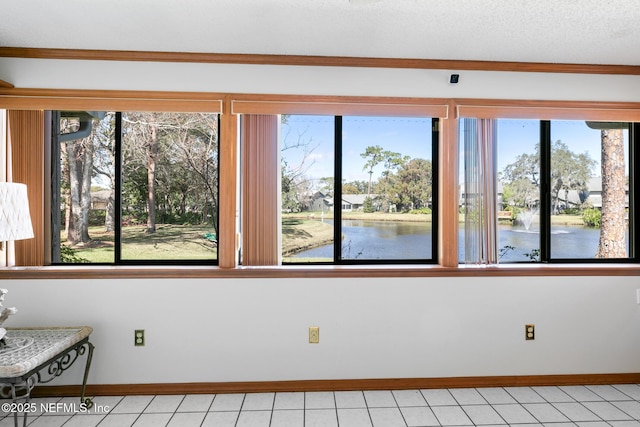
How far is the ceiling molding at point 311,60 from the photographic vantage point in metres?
2.63

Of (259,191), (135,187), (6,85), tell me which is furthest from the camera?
(135,187)

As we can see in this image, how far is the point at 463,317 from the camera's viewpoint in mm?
2746

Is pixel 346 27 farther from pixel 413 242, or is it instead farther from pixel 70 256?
pixel 70 256

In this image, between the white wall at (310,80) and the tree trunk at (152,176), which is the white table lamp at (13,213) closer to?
the tree trunk at (152,176)

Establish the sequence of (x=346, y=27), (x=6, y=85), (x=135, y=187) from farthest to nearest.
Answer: (x=135, y=187) < (x=6, y=85) < (x=346, y=27)

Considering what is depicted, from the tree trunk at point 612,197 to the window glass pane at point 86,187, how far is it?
399cm

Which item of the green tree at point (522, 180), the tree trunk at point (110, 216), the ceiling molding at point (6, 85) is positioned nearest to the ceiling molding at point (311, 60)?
the ceiling molding at point (6, 85)

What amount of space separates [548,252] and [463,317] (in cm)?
99

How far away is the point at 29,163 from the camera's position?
2697 millimetres

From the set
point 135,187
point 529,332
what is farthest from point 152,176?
point 529,332

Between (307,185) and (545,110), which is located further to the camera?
(307,185)

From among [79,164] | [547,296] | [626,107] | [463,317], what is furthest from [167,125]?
[626,107]

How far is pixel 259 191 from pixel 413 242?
1.30m

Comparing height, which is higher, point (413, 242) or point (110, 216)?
point (110, 216)
